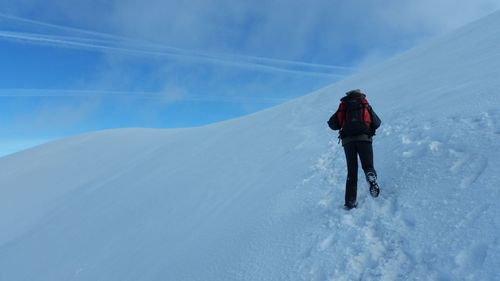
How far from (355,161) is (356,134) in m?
0.39

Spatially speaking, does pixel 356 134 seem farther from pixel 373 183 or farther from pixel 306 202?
pixel 306 202

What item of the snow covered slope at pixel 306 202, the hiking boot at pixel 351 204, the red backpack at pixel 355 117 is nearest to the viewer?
the snow covered slope at pixel 306 202

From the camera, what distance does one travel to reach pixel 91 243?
9961mm

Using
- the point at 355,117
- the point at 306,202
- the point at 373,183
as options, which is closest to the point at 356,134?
the point at 355,117

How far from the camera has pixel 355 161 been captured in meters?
5.35

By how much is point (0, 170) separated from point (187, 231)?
23.0 meters

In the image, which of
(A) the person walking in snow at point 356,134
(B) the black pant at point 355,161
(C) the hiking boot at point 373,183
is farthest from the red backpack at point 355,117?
(C) the hiking boot at point 373,183

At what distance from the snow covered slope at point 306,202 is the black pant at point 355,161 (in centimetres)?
26

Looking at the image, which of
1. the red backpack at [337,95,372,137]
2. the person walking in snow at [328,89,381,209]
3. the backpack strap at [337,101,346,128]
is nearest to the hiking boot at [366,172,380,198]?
the person walking in snow at [328,89,381,209]

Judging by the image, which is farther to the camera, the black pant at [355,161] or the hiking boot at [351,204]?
the hiking boot at [351,204]

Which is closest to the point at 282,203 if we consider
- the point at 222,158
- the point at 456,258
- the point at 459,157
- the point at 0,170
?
the point at 459,157

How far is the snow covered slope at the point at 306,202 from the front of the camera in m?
4.39

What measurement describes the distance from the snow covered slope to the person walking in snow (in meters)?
0.28

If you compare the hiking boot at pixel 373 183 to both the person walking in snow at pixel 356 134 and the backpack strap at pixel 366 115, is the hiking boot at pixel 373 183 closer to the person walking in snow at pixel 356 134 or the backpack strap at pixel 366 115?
the person walking in snow at pixel 356 134
